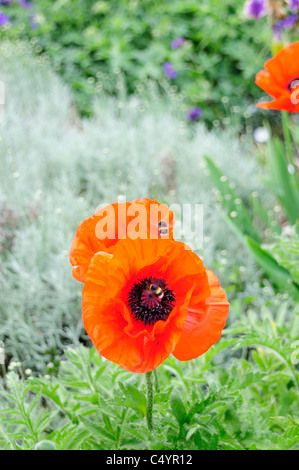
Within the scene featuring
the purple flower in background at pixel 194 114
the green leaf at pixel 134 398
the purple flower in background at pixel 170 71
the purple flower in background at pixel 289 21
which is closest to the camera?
the green leaf at pixel 134 398

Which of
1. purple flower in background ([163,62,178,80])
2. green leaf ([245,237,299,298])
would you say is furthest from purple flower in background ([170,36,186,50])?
green leaf ([245,237,299,298])

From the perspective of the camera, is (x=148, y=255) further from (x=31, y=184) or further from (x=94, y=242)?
(x=31, y=184)

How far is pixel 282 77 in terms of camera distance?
126 centimetres

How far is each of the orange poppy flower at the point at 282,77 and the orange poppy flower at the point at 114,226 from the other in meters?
0.56

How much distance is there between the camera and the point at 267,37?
358 cm

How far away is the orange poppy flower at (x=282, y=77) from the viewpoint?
122cm

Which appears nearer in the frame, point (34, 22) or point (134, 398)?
point (134, 398)

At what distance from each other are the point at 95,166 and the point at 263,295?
112 cm

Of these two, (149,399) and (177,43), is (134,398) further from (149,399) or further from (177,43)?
(177,43)

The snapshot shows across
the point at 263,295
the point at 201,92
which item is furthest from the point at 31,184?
the point at 201,92

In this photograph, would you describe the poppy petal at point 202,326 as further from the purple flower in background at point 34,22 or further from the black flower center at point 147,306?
the purple flower in background at point 34,22

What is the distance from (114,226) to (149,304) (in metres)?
0.13

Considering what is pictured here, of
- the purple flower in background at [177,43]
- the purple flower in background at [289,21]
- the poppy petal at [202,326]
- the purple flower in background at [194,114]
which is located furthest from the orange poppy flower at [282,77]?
the purple flower in background at [177,43]

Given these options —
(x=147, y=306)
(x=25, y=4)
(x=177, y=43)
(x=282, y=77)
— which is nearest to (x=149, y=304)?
(x=147, y=306)
